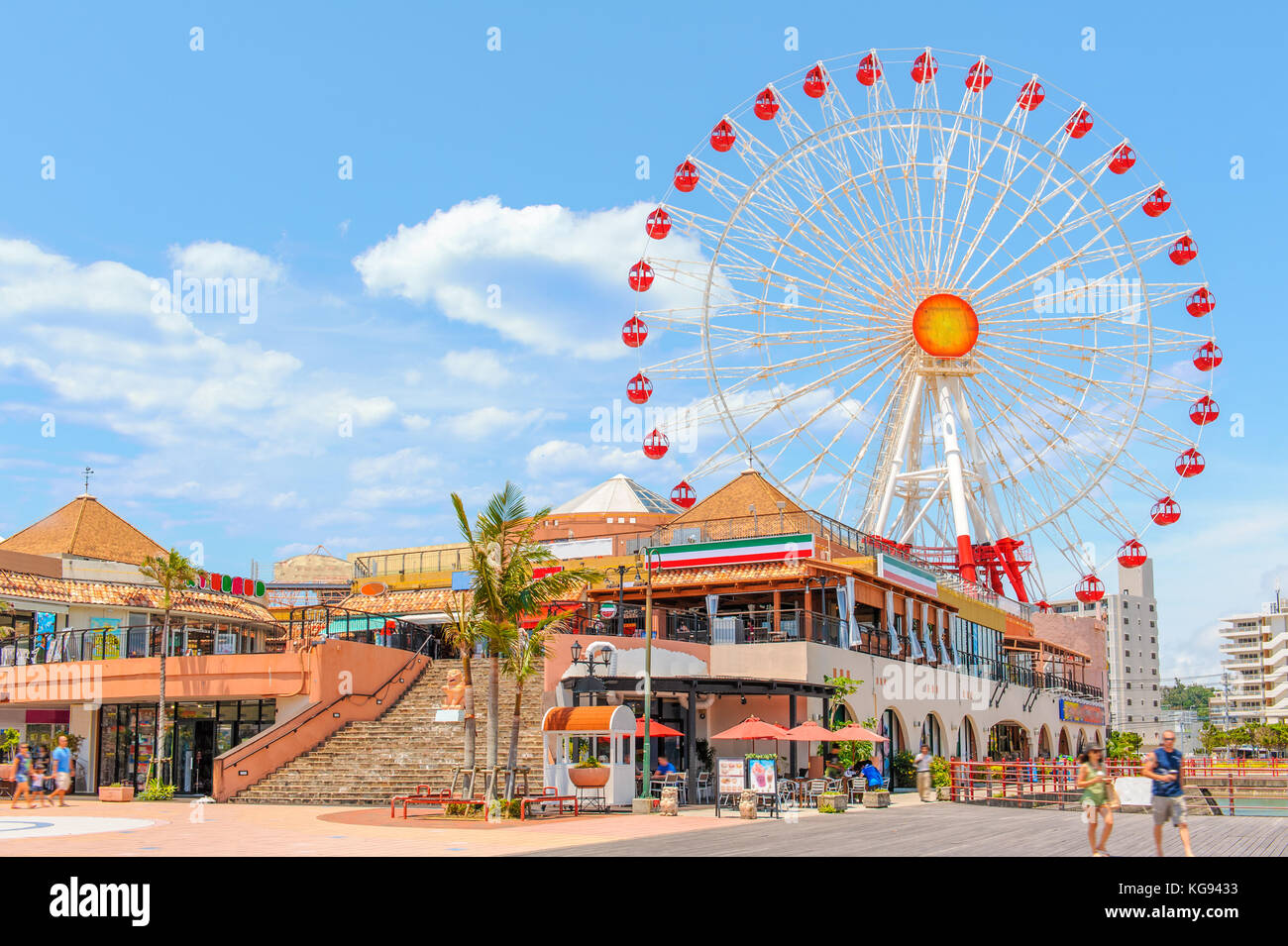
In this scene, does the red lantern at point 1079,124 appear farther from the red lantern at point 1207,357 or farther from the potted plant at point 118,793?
the potted plant at point 118,793

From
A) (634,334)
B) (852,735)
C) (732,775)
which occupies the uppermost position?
(634,334)

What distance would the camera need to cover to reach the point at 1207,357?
4756 cm

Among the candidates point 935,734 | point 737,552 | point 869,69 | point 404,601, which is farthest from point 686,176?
point 935,734

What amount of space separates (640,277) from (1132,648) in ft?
475

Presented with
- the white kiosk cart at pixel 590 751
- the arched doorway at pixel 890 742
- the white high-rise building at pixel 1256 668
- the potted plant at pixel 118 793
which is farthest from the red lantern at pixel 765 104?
the white high-rise building at pixel 1256 668

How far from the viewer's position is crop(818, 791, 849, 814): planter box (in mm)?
31188

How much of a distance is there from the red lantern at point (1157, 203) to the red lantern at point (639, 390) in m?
19.5

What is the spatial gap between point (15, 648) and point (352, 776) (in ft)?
50.4

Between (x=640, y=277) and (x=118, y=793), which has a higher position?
(x=640, y=277)

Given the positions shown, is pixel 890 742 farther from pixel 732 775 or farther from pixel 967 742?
pixel 732 775

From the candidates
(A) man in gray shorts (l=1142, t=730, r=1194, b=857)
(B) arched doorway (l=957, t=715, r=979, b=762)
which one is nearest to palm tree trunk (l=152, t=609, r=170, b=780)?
(A) man in gray shorts (l=1142, t=730, r=1194, b=857)

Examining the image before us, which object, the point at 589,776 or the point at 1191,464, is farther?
the point at 1191,464
